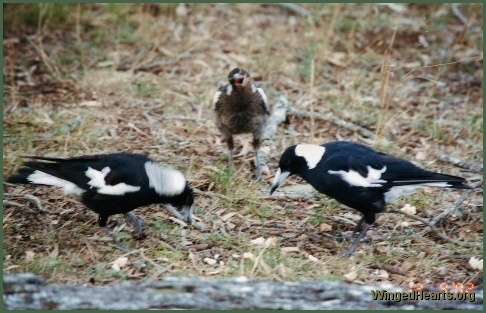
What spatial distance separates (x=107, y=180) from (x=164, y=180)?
0.41 m

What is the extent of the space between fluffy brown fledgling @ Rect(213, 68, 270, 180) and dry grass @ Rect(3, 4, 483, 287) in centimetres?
32

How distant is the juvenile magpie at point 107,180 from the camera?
16.1ft

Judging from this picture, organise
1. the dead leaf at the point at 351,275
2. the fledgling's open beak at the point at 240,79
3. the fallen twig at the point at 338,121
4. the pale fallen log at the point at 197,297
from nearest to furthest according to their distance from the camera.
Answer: the pale fallen log at the point at 197,297, the dead leaf at the point at 351,275, the fledgling's open beak at the point at 240,79, the fallen twig at the point at 338,121

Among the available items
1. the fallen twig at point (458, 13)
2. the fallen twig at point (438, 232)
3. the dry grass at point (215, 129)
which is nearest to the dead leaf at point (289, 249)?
the dry grass at point (215, 129)

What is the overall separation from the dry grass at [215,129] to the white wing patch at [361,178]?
511mm

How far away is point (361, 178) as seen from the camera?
5035 millimetres

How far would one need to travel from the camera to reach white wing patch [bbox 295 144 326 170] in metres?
5.20

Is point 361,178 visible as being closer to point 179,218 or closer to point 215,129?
point 179,218

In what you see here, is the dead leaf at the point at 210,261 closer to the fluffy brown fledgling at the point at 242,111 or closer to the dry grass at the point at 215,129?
the dry grass at the point at 215,129

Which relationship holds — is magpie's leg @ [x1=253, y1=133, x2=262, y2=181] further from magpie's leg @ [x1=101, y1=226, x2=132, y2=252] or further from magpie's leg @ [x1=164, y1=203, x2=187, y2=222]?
magpie's leg @ [x1=101, y1=226, x2=132, y2=252]

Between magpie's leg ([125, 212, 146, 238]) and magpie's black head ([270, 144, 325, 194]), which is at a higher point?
magpie's black head ([270, 144, 325, 194])

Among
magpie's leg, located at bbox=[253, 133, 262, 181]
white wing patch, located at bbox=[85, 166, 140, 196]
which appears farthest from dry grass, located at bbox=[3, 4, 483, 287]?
white wing patch, located at bbox=[85, 166, 140, 196]

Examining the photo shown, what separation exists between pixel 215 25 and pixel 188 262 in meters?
5.11

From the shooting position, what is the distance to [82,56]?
802 centimetres
